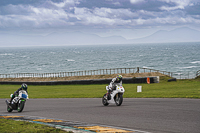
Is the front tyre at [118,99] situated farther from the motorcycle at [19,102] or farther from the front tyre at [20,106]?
the front tyre at [20,106]

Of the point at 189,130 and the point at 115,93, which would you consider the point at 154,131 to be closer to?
the point at 189,130

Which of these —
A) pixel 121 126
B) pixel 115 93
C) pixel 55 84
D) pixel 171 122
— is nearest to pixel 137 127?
pixel 121 126

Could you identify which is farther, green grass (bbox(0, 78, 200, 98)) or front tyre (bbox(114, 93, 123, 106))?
green grass (bbox(0, 78, 200, 98))

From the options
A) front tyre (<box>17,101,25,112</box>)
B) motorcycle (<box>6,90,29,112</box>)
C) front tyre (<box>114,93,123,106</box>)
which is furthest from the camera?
front tyre (<box>114,93,123,106</box>)

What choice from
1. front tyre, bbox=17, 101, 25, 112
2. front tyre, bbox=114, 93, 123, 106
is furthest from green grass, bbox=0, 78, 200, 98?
front tyre, bbox=17, 101, 25, 112

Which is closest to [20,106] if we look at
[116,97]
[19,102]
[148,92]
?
[19,102]

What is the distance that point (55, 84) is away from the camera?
47.1 m

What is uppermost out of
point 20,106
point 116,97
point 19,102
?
point 116,97

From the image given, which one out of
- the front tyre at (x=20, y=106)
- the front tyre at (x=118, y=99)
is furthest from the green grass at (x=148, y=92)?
the front tyre at (x=20, y=106)

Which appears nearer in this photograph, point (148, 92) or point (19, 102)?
point (19, 102)

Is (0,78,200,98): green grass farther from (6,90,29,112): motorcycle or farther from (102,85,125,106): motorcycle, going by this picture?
Answer: (6,90,29,112): motorcycle

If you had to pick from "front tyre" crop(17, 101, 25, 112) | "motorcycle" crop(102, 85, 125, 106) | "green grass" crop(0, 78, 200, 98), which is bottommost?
"green grass" crop(0, 78, 200, 98)

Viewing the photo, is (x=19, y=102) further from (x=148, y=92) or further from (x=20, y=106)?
(x=148, y=92)

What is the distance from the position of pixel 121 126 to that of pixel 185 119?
2.41 m
